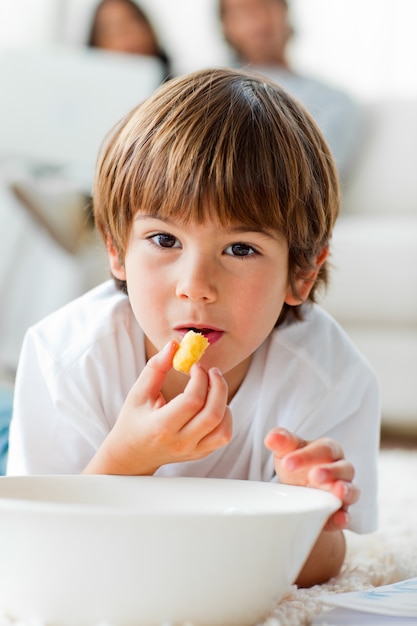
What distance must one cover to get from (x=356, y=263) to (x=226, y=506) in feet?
4.13

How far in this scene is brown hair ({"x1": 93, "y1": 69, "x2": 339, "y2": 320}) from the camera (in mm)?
859

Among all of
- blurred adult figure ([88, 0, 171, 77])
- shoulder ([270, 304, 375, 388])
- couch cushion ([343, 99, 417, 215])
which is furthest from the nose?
blurred adult figure ([88, 0, 171, 77])

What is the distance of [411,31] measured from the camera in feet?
10.1

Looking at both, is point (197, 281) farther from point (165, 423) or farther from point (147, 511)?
point (147, 511)

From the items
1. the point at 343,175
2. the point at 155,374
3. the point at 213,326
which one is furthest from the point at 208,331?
the point at 343,175

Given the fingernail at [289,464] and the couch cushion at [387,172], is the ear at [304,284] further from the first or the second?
the couch cushion at [387,172]

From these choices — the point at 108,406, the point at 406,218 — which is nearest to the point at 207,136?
the point at 108,406

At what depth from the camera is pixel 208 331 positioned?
0.88 meters

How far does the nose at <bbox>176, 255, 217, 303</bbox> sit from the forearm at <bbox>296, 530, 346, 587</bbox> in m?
0.26

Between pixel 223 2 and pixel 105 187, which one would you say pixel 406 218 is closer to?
pixel 223 2

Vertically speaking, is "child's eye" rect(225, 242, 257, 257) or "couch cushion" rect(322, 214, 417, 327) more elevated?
"child's eye" rect(225, 242, 257, 257)

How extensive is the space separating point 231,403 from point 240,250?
0.21m

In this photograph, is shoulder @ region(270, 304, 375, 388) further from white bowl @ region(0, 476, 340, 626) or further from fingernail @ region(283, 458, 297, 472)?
white bowl @ region(0, 476, 340, 626)

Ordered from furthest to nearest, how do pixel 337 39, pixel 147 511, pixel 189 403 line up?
pixel 337 39 < pixel 189 403 < pixel 147 511
